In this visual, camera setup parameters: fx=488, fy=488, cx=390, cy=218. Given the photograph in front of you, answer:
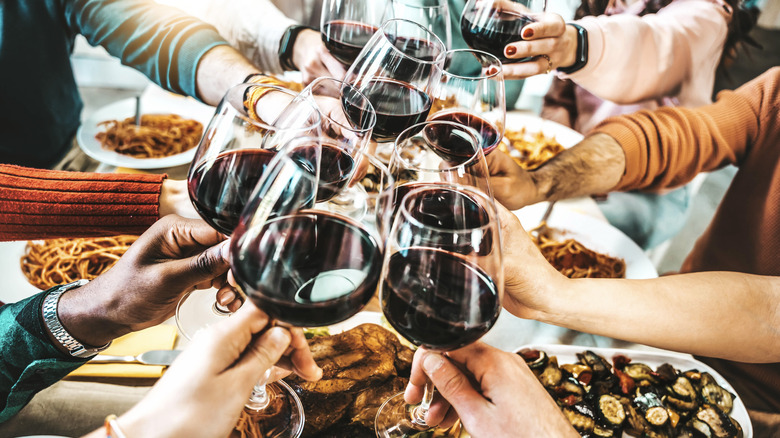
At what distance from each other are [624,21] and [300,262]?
2412 millimetres

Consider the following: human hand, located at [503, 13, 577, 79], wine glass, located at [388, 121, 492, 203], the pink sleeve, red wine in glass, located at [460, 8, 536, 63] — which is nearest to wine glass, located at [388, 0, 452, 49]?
red wine in glass, located at [460, 8, 536, 63]

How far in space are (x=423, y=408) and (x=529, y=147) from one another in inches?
49.6

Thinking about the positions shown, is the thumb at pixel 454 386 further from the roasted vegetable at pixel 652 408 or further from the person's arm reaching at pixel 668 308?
the roasted vegetable at pixel 652 408

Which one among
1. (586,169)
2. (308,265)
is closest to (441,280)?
(308,265)

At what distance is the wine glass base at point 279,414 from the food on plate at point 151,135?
3.20ft

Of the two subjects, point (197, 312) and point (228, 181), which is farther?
point (197, 312)

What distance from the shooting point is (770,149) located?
1646mm

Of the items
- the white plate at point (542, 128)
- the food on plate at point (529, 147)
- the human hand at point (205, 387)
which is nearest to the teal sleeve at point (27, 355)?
the human hand at point (205, 387)

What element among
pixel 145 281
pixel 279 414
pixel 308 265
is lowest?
pixel 279 414

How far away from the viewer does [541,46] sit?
1.41 metres

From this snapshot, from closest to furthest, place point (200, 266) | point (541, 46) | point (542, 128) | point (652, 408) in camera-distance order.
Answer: point (200, 266) < point (652, 408) < point (541, 46) < point (542, 128)

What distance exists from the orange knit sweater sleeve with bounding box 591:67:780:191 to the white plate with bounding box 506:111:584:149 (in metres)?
0.21

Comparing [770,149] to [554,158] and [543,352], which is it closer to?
[554,158]

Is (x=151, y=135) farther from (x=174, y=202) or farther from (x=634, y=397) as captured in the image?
(x=634, y=397)
